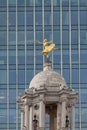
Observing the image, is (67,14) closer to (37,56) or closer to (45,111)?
(37,56)

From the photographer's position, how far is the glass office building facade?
14325 centimetres

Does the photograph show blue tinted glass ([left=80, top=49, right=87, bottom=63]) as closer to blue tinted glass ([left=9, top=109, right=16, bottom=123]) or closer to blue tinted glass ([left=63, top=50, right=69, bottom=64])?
blue tinted glass ([left=63, top=50, right=69, bottom=64])

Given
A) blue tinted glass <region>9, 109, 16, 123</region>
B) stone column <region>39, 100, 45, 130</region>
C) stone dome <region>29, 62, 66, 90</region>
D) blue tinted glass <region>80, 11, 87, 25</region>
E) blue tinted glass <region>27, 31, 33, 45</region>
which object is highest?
blue tinted glass <region>80, 11, 87, 25</region>

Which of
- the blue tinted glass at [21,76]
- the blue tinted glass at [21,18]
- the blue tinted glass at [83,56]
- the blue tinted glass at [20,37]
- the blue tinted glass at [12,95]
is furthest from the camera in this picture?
the blue tinted glass at [21,18]

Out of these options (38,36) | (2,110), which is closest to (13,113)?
(2,110)

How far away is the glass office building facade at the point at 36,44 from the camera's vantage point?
143250mm

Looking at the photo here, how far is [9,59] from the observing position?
144875 mm

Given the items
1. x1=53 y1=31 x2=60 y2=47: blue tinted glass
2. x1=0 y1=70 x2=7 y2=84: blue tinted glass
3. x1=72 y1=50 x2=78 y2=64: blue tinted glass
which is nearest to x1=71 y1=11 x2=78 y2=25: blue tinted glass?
x1=53 y1=31 x2=60 y2=47: blue tinted glass

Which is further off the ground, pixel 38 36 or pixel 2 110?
pixel 38 36

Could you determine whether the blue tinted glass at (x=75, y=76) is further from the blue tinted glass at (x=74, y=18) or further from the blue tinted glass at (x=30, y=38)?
the blue tinted glass at (x=30, y=38)

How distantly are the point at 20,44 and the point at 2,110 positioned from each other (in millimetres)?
9847

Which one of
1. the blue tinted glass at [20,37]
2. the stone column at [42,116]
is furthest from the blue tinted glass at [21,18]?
the stone column at [42,116]

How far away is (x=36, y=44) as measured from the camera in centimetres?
14438

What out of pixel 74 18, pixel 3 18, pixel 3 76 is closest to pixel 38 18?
pixel 3 18
